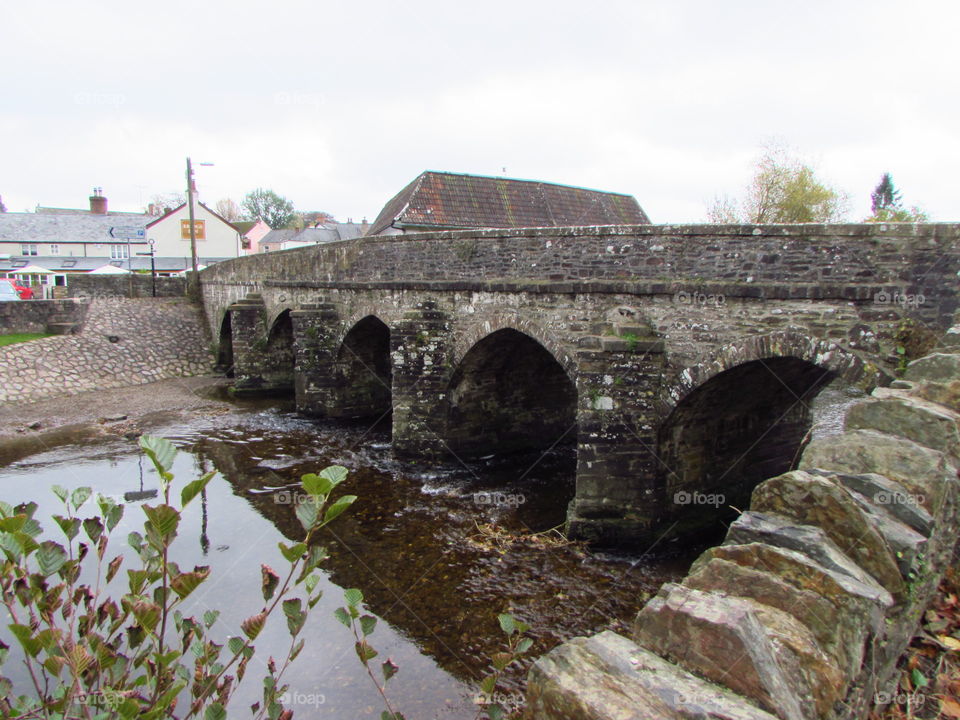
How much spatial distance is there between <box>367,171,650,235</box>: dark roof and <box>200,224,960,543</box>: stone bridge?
6596 mm

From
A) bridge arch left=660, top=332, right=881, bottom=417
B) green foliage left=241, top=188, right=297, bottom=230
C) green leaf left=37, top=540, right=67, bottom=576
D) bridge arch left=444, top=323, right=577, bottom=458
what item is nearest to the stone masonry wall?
bridge arch left=660, top=332, right=881, bottom=417

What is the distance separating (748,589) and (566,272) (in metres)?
7.49

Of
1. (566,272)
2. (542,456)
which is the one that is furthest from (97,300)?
(566,272)

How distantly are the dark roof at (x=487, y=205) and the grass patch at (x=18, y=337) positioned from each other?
12.5m

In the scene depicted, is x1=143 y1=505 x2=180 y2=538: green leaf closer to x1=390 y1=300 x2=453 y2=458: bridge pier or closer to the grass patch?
x1=390 y1=300 x2=453 y2=458: bridge pier

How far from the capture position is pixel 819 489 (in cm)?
321

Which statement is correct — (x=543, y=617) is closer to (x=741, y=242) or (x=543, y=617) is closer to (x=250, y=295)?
(x=741, y=242)

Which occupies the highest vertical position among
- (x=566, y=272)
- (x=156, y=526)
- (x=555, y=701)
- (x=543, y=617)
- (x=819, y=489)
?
(x=566, y=272)

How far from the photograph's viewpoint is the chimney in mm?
54062

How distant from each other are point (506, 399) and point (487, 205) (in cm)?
1107

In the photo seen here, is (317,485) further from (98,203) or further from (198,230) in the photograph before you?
(98,203)

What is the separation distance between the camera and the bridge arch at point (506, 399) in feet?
41.0

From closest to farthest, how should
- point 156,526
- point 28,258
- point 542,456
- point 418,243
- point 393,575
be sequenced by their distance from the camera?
point 156,526, point 393,575, point 418,243, point 542,456, point 28,258

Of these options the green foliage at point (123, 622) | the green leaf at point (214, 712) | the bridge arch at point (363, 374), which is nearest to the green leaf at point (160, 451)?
the green foliage at point (123, 622)
